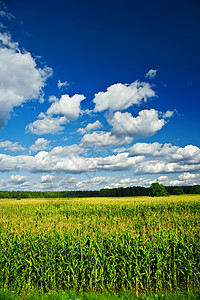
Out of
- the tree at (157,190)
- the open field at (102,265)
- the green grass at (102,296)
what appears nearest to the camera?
the green grass at (102,296)

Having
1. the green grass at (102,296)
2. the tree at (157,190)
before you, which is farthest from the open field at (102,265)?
the tree at (157,190)

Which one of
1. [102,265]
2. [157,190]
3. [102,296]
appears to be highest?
[102,265]

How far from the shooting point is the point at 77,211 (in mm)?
20547

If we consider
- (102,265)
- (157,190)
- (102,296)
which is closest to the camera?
(102,296)

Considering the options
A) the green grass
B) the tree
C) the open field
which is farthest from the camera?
the tree

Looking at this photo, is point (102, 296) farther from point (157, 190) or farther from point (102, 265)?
point (157, 190)

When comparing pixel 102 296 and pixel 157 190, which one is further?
pixel 157 190

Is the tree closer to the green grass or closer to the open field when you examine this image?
the open field

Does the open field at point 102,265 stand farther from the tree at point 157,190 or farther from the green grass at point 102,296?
the tree at point 157,190

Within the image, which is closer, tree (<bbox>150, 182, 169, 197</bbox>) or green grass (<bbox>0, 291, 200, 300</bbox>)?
green grass (<bbox>0, 291, 200, 300</bbox>)

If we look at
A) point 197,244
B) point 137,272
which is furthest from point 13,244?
point 197,244

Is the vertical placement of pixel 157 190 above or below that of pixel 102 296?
below

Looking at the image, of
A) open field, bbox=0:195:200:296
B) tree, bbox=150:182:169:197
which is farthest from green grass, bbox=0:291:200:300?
tree, bbox=150:182:169:197

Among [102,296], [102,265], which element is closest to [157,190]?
[102,265]
